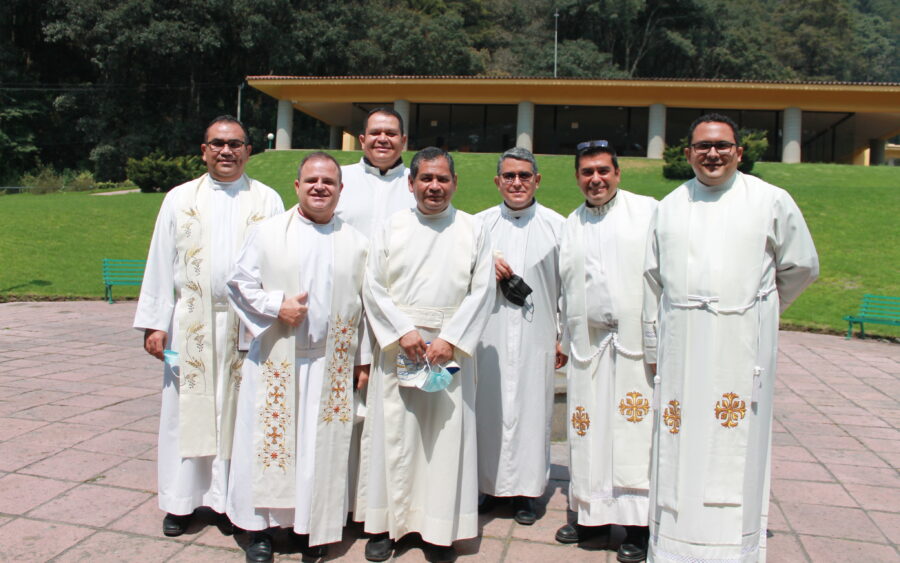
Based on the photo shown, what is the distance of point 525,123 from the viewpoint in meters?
29.9

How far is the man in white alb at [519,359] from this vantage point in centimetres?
426

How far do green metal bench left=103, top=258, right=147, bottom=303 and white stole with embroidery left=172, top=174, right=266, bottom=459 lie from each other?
1056cm

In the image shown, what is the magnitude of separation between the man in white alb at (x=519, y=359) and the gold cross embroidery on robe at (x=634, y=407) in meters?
0.64

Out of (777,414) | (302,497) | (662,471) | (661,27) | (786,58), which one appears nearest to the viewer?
Answer: (662,471)

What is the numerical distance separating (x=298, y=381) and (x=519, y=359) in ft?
4.39

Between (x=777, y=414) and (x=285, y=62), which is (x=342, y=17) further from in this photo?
(x=777, y=414)

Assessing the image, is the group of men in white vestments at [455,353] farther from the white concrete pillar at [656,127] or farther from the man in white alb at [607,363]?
the white concrete pillar at [656,127]

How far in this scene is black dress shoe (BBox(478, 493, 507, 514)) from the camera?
14.4 feet


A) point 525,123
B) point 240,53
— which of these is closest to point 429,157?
point 525,123

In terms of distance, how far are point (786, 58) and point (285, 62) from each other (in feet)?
124

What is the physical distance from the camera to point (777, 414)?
6.95 m

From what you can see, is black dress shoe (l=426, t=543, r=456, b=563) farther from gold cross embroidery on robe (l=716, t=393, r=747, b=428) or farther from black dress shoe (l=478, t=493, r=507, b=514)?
gold cross embroidery on robe (l=716, t=393, r=747, b=428)

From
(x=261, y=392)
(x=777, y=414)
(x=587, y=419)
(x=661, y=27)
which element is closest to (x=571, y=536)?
(x=587, y=419)

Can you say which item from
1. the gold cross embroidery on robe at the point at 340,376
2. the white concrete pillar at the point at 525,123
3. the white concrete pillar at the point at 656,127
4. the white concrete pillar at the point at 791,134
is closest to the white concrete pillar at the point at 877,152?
the white concrete pillar at the point at 791,134
